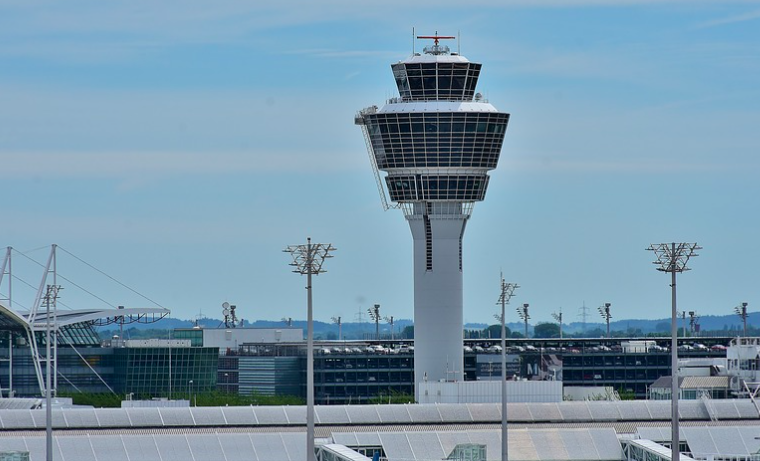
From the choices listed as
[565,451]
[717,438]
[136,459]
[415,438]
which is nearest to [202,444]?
[136,459]

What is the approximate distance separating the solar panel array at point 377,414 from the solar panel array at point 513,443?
238 inches

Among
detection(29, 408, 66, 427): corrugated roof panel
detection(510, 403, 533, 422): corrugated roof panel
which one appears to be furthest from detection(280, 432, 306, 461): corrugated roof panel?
detection(510, 403, 533, 422): corrugated roof panel

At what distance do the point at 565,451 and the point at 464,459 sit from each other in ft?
62.1

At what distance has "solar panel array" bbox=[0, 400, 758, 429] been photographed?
15012 cm

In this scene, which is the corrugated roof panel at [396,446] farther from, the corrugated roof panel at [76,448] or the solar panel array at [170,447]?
the corrugated roof panel at [76,448]

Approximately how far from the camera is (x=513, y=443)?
150875 mm

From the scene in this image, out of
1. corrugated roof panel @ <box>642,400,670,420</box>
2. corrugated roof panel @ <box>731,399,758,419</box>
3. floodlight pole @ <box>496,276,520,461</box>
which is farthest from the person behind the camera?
corrugated roof panel @ <box>731,399,758,419</box>

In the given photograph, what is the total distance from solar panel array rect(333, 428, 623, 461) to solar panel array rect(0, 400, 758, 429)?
6.05m

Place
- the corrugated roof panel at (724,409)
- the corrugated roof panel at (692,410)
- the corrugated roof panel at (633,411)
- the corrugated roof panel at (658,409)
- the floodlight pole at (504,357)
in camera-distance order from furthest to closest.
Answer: the corrugated roof panel at (724,409), the corrugated roof panel at (658,409), the corrugated roof panel at (692,410), the corrugated roof panel at (633,411), the floodlight pole at (504,357)

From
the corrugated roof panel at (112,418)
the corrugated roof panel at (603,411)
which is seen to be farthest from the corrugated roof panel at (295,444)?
the corrugated roof panel at (603,411)

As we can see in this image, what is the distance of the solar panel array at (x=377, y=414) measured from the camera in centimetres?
15012

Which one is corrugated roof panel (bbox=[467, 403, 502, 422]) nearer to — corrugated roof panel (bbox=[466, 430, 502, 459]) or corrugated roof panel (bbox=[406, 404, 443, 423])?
corrugated roof panel (bbox=[406, 404, 443, 423])

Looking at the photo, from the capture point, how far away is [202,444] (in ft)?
479

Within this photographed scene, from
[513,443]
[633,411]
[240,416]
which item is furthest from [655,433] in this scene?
[240,416]
